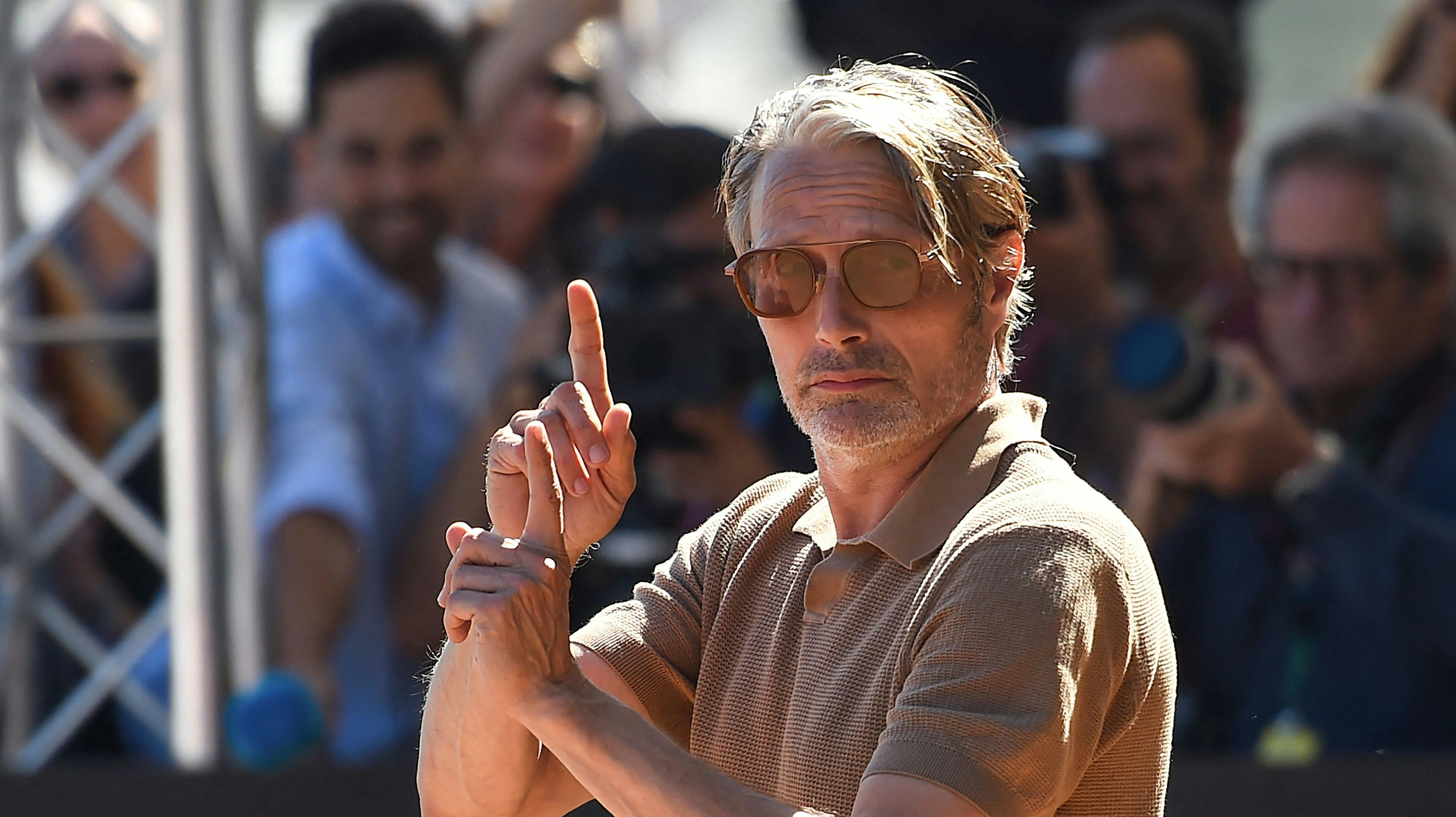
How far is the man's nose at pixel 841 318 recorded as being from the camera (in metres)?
1.28

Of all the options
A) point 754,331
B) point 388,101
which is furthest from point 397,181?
point 754,331

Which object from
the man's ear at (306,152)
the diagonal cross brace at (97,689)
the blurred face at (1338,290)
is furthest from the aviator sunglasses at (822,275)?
the man's ear at (306,152)

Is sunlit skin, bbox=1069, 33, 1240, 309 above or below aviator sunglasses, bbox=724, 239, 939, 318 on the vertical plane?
below

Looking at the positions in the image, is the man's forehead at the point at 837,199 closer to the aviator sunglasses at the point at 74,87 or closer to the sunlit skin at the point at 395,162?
the sunlit skin at the point at 395,162

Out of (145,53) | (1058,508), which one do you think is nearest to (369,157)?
(145,53)

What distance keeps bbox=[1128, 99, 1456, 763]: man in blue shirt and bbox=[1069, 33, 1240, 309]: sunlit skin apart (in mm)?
152

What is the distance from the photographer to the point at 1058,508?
46.9 inches

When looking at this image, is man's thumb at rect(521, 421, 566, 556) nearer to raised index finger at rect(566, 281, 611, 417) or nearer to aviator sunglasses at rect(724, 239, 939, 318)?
raised index finger at rect(566, 281, 611, 417)

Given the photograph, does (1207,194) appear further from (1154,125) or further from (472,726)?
(472,726)

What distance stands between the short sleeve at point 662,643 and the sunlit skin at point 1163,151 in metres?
1.93

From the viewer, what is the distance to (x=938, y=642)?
1.14 meters

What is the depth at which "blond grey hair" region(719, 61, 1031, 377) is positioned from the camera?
127cm

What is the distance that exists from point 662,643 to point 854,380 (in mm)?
309

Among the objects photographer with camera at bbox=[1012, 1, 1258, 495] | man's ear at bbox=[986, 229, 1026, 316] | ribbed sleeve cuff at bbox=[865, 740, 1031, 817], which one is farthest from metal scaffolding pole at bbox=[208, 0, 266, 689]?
ribbed sleeve cuff at bbox=[865, 740, 1031, 817]
